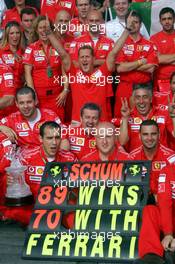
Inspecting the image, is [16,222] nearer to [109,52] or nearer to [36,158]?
[36,158]

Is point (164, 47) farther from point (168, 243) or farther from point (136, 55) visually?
point (168, 243)

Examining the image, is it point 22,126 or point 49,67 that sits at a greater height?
point 49,67

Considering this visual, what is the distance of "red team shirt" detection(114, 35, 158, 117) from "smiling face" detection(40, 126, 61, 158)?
1.38 meters

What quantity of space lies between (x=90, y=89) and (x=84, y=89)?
0.06 metres

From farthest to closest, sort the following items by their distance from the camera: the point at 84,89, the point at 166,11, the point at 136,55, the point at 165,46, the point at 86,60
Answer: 1. the point at 165,46
2. the point at 166,11
3. the point at 136,55
4. the point at 84,89
5. the point at 86,60

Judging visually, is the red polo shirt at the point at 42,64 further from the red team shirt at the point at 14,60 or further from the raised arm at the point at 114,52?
the raised arm at the point at 114,52

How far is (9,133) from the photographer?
7.42m

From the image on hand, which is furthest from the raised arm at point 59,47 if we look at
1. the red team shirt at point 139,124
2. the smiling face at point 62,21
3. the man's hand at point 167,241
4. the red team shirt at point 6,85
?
the man's hand at point 167,241

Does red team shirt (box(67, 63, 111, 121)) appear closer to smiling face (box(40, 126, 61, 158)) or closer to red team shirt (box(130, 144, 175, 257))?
smiling face (box(40, 126, 61, 158))

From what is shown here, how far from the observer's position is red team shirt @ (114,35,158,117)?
8.05 meters

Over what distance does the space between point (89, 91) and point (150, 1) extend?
171 centimetres

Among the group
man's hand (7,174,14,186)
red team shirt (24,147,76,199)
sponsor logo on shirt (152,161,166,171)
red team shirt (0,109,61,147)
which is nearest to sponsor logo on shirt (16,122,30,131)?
red team shirt (0,109,61,147)

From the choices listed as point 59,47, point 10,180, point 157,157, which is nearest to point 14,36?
point 59,47

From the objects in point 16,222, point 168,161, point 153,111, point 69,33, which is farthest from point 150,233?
point 69,33
